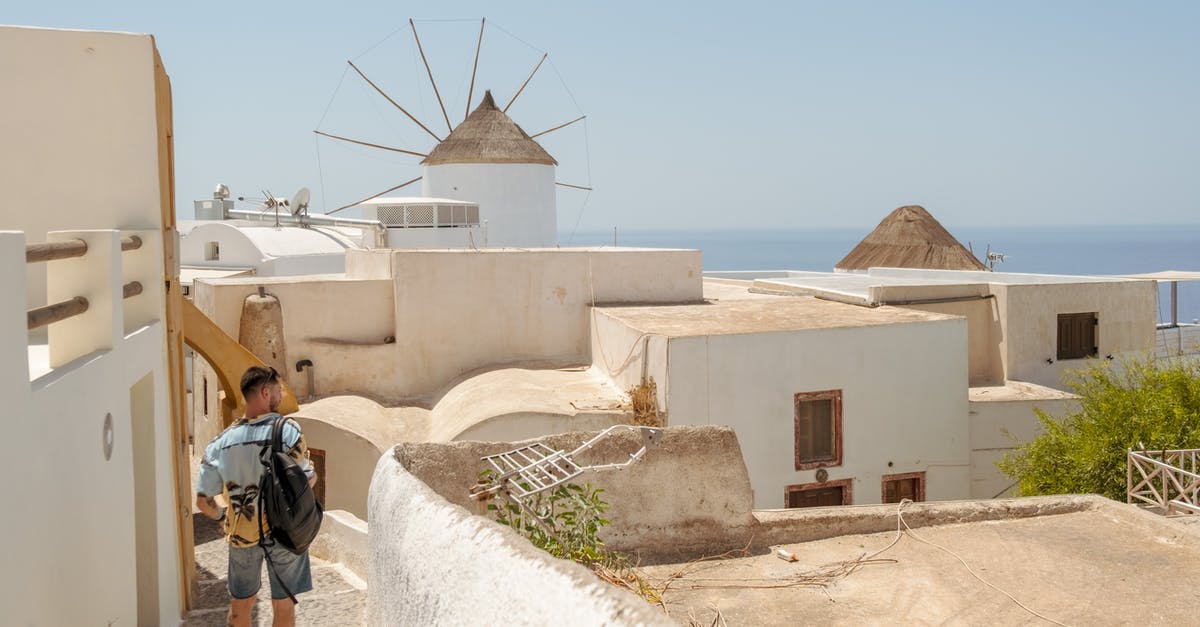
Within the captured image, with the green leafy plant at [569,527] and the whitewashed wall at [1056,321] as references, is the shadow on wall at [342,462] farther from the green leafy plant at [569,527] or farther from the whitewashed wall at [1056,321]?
the whitewashed wall at [1056,321]

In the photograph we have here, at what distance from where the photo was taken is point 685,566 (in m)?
5.75

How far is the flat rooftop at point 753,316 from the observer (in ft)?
41.5

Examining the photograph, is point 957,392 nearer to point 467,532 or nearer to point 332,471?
point 332,471

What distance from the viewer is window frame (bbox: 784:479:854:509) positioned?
12.5m

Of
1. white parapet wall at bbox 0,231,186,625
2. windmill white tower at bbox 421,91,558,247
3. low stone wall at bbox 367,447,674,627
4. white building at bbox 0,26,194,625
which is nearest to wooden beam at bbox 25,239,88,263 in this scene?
white building at bbox 0,26,194,625

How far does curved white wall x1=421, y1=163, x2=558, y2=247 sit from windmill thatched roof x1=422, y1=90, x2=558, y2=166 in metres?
0.19

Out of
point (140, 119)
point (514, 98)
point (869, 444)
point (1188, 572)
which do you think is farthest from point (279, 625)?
point (514, 98)

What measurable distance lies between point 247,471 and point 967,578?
140 inches

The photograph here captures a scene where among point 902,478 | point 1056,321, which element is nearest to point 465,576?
point 902,478

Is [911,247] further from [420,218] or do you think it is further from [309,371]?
[309,371]

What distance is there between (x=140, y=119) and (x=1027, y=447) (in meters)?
11.1

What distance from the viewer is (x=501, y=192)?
92.5 feet

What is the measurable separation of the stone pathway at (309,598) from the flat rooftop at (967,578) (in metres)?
1.84

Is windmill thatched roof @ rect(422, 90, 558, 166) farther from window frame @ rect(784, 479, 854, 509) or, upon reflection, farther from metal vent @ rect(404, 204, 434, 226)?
window frame @ rect(784, 479, 854, 509)
